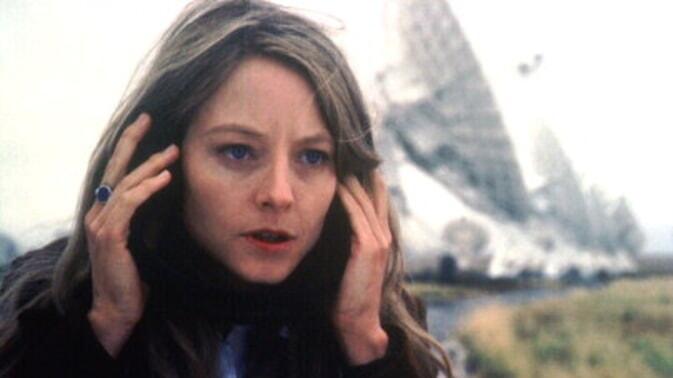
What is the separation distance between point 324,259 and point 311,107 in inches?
9.0

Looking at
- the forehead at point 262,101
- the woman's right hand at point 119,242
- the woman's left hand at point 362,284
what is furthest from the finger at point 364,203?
the woman's right hand at point 119,242

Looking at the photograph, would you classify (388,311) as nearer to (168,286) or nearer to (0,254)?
(168,286)

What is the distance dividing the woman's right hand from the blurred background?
0.18 metres

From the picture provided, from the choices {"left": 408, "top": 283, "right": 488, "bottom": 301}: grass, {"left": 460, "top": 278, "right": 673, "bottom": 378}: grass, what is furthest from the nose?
{"left": 460, "top": 278, "right": 673, "bottom": 378}: grass

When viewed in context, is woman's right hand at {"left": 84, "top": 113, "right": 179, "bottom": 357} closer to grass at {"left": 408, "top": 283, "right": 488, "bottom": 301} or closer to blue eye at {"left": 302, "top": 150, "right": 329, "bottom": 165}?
blue eye at {"left": 302, "top": 150, "right": 329, "bottom": 165}

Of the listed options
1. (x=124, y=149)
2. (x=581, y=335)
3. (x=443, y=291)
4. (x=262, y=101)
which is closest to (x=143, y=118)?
(x=124, y=149)

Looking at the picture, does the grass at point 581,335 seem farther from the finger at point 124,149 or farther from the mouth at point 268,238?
the finger at point 124,149

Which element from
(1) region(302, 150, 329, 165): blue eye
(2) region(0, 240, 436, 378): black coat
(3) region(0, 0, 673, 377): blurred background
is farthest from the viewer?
(3) region(0, 0, 673, 377): blurred background

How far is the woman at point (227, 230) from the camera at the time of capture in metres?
1.25

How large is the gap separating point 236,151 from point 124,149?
157 mm

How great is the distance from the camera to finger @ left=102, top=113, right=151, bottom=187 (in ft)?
4.12

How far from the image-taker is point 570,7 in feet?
5.32

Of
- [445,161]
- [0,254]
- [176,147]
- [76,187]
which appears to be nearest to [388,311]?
[445,161]

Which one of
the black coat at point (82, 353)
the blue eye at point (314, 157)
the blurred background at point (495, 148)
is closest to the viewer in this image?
the black coat at point (82, 353)
